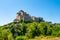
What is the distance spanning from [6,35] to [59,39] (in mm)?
17324

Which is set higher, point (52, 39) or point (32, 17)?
point (32, 17)

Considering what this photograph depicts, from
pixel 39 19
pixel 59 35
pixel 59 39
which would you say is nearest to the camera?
pixel 59 39

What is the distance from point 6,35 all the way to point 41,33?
2249 cm

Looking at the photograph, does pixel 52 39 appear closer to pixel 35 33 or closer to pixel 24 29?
pixel 35 33

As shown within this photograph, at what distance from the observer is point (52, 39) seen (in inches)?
2338

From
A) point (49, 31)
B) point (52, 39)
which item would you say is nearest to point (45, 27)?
Answer: point (49, 31)

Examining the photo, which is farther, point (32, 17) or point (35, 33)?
point (32, 17)

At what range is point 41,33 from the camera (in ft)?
229

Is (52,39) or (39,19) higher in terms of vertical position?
(39,19)

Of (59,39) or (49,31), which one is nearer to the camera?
(59,39)

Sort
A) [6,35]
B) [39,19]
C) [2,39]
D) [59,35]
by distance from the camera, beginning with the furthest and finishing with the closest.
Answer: [39,19] → [59,35] → [6,35] → [2,39]

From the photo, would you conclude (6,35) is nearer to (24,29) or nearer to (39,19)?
(24,29)

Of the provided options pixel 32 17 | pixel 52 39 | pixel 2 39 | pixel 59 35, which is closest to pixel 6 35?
pixel 2 39

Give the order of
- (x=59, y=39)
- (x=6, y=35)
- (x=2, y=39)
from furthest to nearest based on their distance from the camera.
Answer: (x=59, y=39) → (x=6, y=35) → (x=2, y=39)
